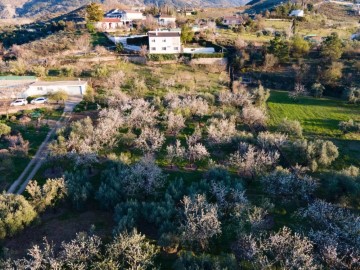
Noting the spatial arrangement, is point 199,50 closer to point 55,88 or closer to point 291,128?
point 55,88

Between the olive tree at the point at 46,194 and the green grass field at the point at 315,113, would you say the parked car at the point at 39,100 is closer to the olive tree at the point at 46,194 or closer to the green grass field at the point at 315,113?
the olive tree at the point at 46,194

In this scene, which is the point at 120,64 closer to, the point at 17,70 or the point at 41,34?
the point at 17,70

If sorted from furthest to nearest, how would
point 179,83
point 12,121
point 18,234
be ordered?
point 179,83 < point 12,121 < point 18,234

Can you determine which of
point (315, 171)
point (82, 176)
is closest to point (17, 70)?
point (82, 176)

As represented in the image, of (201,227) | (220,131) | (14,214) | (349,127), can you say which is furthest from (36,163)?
(349,127)

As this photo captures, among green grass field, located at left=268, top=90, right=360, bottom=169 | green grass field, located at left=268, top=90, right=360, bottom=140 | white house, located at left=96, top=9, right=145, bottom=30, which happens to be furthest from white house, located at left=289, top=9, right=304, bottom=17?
green grass field, located at left=268, top=90, right=360, bottom=140

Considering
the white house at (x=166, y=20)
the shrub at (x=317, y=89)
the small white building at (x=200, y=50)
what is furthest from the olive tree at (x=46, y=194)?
the white house at (x=166, y=20)
